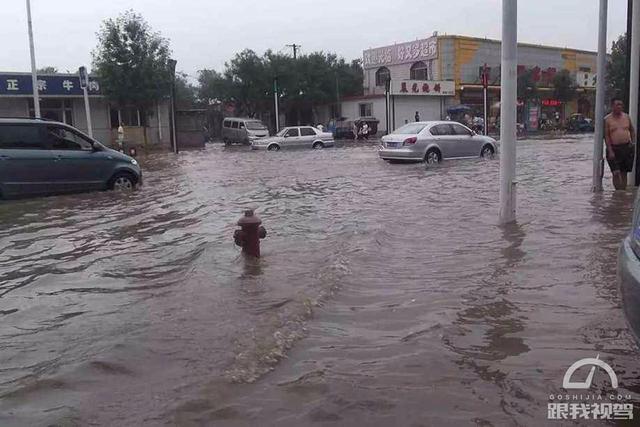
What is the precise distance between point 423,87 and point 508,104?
4239 centimetres

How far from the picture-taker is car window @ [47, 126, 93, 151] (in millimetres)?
12219

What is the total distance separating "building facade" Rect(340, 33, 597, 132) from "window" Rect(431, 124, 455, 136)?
2837cm

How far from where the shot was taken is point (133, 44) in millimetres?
33688

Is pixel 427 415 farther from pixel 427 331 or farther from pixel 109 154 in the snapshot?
pixel 109 154

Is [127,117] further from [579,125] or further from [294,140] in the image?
[579,125]

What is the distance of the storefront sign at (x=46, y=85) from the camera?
33125 mm

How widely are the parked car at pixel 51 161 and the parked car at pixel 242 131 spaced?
78.2 feet

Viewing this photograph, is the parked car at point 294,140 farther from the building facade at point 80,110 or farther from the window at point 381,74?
the window at point 381,74

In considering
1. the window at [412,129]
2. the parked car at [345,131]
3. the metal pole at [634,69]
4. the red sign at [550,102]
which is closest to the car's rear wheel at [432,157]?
the window at [412,129]

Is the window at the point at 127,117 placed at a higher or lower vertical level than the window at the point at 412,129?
higher

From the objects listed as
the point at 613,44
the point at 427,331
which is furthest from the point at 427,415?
the point at 613,44

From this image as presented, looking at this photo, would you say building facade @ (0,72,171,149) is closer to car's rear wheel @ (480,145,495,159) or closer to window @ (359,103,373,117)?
window @ (359,103,373,117)

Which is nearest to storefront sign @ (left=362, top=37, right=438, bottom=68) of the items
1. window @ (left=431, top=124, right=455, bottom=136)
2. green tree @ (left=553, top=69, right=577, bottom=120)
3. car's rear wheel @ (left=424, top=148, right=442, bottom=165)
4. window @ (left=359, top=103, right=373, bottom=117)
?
window @ (left=359, top=103, right=373, bottom=117)

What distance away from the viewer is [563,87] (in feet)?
176
